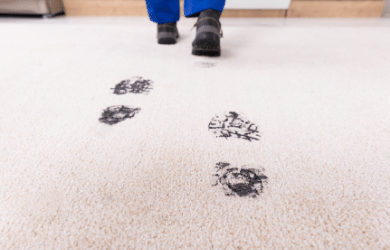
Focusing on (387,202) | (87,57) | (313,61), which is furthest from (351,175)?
(87,57)

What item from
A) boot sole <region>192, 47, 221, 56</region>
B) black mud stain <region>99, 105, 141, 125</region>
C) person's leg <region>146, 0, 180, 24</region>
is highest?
person's leg <region>146, 0, 180, 24</region>

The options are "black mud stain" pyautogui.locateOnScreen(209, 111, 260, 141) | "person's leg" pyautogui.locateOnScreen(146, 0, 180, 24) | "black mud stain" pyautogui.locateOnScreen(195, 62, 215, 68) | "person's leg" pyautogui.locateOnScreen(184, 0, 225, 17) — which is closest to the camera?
"black mud stain" pyautogui.locateOnScreen(209, 111, 260, 141)

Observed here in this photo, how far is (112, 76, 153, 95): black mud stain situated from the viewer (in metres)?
0.71

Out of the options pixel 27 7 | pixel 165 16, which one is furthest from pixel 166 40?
pixel 27 7

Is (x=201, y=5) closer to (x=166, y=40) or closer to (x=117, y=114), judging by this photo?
(x=166, y=40)

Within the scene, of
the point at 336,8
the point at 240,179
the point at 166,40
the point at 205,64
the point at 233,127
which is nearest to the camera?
the point at 240,179

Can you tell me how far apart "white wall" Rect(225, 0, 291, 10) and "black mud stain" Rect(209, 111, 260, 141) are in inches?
64.3

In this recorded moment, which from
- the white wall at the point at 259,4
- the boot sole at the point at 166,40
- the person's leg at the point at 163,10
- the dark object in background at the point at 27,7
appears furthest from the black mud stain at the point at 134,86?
the dark object in background at the point at 27,7

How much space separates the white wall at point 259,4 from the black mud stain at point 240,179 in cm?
182

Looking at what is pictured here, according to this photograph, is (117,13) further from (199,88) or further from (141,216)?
(141,216)

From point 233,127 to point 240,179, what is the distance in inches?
6.5

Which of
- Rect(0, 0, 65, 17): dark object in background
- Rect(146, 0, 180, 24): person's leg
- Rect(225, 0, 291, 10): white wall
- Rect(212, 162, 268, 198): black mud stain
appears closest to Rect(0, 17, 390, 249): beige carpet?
Rect(212, 162, 268, 198): black mud stain

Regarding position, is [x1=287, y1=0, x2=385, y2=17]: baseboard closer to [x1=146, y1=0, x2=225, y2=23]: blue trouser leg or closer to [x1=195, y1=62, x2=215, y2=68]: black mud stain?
[x1=146, y1=0, x2=225, y2=23]: blue trouser leg

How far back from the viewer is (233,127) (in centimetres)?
55
